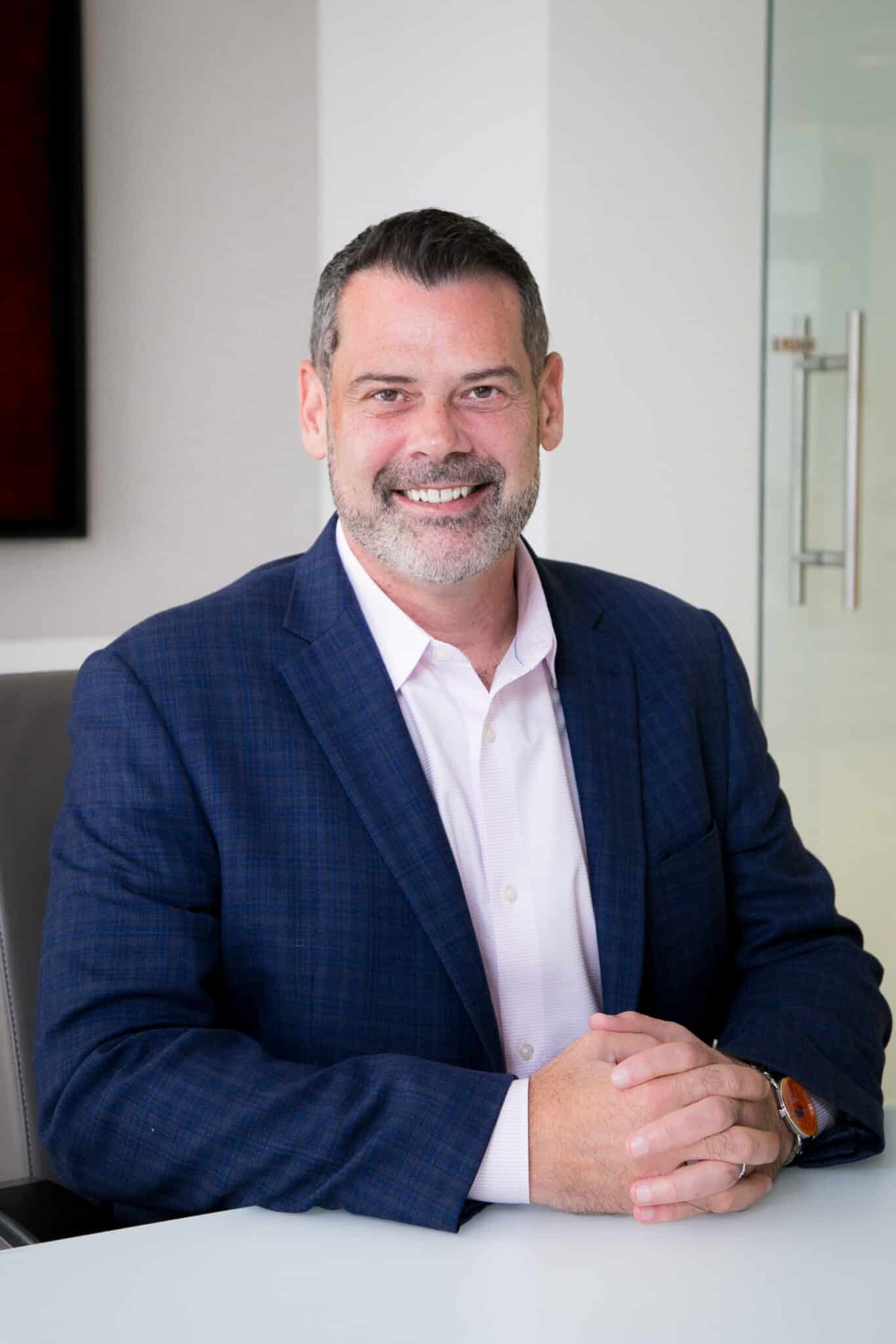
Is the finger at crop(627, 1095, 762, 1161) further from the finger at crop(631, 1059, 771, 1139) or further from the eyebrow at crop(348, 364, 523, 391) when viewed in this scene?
the eyebrow at crop(348, 364, 523, 391)

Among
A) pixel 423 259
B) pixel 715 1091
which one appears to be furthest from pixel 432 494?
pixel 715 1091

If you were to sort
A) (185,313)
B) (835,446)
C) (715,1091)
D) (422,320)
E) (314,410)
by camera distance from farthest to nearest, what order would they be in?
1. (185,313)
2. (835,446)
3. (314,410)
4. (422,320)
5. (715,1091)

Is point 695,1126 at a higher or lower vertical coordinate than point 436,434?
lower

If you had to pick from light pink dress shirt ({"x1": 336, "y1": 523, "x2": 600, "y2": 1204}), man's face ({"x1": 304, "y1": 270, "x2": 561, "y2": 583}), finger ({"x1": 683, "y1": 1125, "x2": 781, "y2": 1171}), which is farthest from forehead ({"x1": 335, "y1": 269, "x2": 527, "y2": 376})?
finger ({"x1": 683, "y1": 1125, "x2": 781, "y2": 1171})

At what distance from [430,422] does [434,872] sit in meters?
0.47

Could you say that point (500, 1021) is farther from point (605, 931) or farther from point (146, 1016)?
point (146, 1016)

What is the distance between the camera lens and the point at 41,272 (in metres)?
2.93

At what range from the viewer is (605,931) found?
151cm

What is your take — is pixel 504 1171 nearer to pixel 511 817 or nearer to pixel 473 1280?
pixel 473 1280

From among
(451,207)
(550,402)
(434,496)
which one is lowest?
(434,496)

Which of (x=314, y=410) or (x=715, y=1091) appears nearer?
(x=715, y=1091)

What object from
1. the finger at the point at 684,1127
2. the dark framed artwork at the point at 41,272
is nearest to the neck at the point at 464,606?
the finger at the point at 684,1127

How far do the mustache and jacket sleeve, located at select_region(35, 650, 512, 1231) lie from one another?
35cm

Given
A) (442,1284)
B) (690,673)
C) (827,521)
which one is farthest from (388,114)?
(442,1284)
